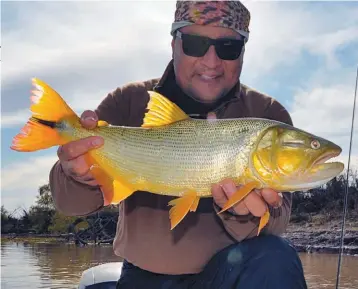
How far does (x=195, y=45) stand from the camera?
4.09 meters

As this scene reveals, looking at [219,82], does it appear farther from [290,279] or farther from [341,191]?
[341,191]

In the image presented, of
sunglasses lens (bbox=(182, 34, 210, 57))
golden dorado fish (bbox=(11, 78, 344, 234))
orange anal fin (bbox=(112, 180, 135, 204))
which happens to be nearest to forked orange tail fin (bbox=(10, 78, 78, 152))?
golden dorado fish (bbox=(11, 78, 344, 234))

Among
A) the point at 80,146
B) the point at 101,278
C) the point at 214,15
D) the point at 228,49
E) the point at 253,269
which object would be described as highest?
the point at 214,15

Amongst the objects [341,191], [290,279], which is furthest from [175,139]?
[341,191]

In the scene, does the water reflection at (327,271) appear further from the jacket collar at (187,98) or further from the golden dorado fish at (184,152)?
the golden dorado fish at (184,152)

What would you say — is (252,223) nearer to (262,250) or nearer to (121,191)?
(262,250)

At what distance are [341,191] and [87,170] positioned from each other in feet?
111

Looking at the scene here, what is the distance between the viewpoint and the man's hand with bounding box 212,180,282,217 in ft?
9.73

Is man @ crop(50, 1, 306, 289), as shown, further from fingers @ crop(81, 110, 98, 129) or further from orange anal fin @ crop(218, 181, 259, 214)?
orange anal fin @ crop(218, 181, 259, 214)

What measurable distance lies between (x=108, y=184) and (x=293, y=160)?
1148 millimetres

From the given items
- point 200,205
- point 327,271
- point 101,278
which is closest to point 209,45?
point 200,205

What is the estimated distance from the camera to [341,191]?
35.0 metres

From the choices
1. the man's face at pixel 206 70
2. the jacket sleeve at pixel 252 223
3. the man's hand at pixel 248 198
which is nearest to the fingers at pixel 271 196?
the man's hand at pixel 248 198

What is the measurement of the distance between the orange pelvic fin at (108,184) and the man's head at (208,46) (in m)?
1.36
